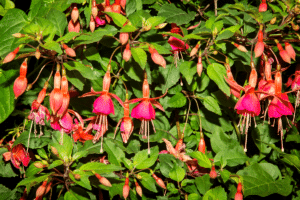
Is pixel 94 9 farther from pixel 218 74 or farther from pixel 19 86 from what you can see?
pixel 218 74

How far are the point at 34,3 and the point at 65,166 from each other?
59cm

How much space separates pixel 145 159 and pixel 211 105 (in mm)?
322

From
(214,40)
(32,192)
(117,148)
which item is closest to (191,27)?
(214,40)

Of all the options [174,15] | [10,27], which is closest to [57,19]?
[10,27]

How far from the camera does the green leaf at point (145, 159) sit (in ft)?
3.11

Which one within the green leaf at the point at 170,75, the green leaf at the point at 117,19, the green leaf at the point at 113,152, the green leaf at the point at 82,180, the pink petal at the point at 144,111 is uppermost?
the green leaf at the point at 117,19

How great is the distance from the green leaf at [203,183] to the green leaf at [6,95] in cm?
71

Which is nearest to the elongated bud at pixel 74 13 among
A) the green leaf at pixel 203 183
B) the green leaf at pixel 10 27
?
the green leaf at pixel 10 27

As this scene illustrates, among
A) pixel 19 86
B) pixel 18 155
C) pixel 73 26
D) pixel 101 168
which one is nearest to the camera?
pixel 19 86

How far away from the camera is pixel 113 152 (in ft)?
3.19

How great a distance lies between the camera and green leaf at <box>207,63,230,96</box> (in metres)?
0.87

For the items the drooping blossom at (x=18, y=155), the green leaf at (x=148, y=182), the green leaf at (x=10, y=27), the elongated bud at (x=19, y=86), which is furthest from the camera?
the drooping blossom at (x=18, y=155)

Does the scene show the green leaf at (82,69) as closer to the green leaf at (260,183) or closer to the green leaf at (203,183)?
the green leaf at (203,183)

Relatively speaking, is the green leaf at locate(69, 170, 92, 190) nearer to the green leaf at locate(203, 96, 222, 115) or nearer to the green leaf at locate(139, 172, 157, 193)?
the green leaf at locate(139, 172, 157, 193)
